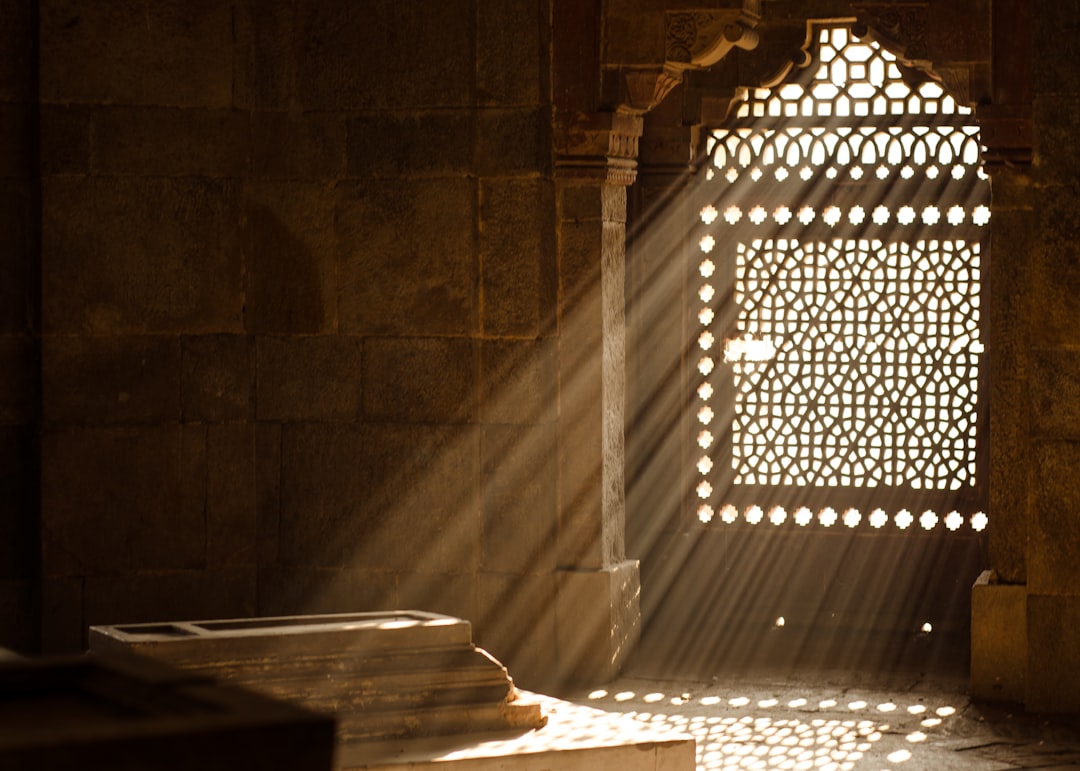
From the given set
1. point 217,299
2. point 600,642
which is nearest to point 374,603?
point 600,642

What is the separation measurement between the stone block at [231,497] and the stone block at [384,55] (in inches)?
57.1

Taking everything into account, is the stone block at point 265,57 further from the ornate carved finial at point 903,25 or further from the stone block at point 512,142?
the ornate carved finial at point 903,25

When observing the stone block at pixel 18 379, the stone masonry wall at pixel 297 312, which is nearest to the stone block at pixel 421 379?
the stone masonry wall at pixel 297 312

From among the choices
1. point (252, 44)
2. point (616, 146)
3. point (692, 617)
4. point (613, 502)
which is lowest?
point (692, 617)

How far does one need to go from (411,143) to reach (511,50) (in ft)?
1.88

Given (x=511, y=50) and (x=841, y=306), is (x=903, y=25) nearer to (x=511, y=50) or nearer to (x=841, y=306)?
(x=511, y=50)

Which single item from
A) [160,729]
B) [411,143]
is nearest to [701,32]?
[411,143]

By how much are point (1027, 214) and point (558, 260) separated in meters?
1.90

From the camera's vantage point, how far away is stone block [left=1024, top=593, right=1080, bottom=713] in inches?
259

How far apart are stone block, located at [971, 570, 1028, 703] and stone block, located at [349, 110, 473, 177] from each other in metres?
2.76

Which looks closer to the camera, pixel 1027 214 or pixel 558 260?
pixel 1027 214

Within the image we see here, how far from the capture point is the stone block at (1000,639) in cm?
670

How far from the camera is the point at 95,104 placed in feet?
23.4

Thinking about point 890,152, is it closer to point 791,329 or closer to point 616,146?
point 791,329
